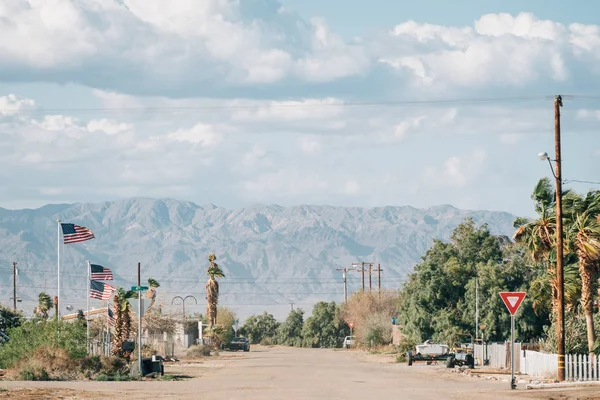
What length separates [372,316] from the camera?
113 meters

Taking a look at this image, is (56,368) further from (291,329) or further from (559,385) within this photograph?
(291,329)

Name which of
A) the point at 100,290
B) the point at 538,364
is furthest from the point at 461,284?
the point at 100,290

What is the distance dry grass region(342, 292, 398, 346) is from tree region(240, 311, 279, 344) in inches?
986

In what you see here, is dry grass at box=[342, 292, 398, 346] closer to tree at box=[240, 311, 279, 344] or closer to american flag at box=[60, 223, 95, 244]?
tree at box=[240, 311, 279, 344]

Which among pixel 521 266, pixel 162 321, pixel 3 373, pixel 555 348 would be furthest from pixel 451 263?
pixel 3 373

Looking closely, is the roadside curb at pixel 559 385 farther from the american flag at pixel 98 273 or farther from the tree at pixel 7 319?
the tree at pixel 7 319

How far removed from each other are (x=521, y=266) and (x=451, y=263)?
24.3 feet

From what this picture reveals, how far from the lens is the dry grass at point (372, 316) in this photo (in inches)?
4321

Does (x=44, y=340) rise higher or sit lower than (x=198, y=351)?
higher

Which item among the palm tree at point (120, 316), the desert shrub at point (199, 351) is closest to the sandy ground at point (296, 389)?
the palm tree at point (120, 316)

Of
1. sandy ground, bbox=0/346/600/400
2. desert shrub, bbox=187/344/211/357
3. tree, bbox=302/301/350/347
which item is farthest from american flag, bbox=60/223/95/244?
tree, bbox=302/301/350/347

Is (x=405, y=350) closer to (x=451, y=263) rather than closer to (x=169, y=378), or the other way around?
(x=451, y=263)

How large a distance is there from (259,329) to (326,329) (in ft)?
69.7

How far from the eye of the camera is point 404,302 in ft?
280
